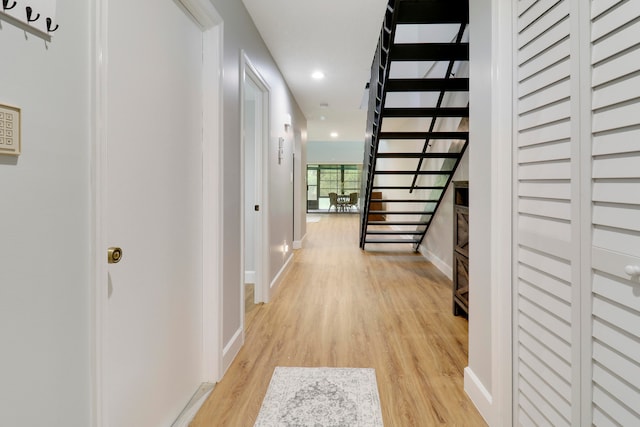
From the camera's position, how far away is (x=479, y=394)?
1631 millimetres

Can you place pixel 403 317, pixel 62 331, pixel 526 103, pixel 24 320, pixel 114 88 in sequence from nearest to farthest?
pixel 24 320 < pixel 62 331 < pixel 114 88 < pixel 526 103 < pixel 403 317

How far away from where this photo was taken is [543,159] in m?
1.20

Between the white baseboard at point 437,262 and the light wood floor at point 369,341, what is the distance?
89 mm

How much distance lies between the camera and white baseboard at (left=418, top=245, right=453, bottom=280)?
420cm

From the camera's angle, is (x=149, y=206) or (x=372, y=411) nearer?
(x=149, y=206)

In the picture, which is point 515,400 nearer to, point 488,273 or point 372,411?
point 488,273

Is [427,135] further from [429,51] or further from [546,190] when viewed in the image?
[546,190]

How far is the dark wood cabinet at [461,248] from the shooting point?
2711 millimetres

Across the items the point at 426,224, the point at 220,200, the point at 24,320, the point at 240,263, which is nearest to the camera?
the point at 24,320

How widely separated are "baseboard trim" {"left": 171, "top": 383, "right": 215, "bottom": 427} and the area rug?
12.2 inches

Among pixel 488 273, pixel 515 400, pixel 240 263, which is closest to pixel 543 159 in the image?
pixel 488 273

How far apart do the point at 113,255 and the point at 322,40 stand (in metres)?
2.63

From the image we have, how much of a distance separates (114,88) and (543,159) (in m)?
1.44

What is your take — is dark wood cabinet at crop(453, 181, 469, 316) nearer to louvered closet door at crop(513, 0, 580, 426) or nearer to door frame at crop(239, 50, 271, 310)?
louvered closet door at crop(513, 0, 580, 426)
